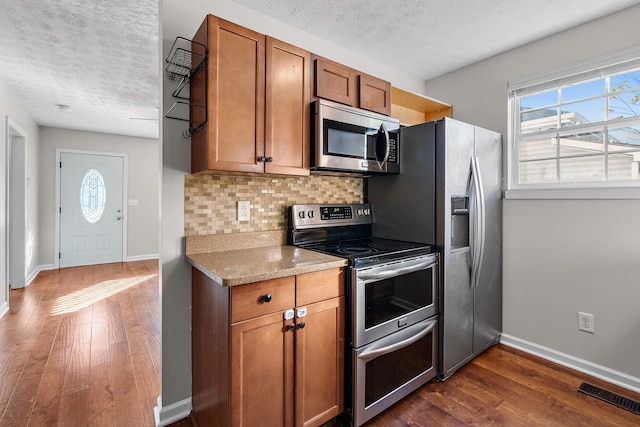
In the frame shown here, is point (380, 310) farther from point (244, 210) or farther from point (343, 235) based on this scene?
point (244, 210)

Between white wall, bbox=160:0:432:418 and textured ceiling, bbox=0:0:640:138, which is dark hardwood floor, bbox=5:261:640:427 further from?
textured ceiling, bbox=0:0:640:138

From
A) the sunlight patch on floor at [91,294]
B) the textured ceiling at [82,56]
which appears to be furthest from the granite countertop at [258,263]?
the sunlight patch on floor at [91,294]

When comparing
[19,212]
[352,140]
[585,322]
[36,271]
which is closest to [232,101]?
[352,140]

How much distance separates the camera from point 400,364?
1.83m

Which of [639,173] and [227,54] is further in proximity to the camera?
[639,173]

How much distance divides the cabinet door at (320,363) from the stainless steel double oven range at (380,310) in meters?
0.06

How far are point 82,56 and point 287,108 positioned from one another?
7.60 ft

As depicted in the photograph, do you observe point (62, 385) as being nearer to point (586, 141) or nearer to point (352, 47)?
point (352, 47)

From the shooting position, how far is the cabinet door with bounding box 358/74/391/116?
2119 millimetres

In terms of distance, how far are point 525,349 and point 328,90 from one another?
2.48 meters

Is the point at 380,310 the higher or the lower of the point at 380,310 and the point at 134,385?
the higher

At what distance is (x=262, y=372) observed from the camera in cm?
134

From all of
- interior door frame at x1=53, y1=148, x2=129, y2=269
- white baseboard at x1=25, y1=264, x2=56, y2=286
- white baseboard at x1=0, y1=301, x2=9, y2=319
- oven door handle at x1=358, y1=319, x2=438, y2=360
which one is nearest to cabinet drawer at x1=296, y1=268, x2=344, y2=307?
oven door handle at x1=358, y1=319, x2=438, y2=360

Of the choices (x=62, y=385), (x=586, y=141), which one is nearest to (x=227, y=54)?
(x=62, y=385)
